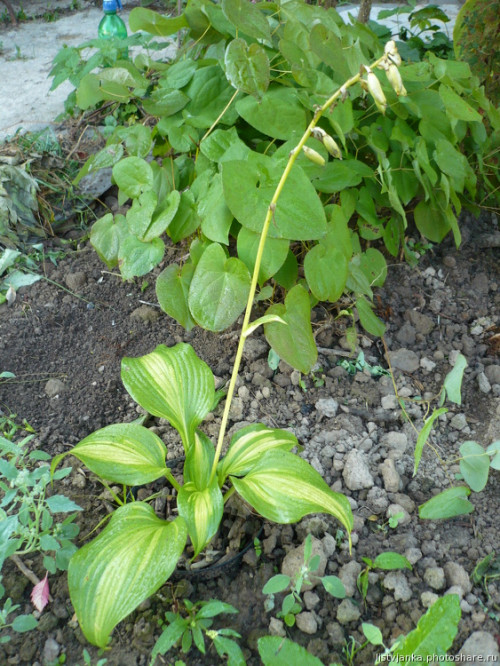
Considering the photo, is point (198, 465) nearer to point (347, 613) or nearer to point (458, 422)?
point (347, 613)

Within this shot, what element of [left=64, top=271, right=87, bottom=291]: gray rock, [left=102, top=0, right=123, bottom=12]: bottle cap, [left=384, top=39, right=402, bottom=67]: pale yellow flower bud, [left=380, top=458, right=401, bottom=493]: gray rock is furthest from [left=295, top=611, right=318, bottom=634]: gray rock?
[left=102, top=0, right=123, bottom=12]: bottle cap

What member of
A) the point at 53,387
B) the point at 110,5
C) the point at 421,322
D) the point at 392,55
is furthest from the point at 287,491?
the point at 110,5

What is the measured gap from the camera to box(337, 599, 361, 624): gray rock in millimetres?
1176

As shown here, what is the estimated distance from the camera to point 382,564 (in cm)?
122

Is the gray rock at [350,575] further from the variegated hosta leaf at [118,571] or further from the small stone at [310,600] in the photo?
the variegated hosta leaf at [118,571]

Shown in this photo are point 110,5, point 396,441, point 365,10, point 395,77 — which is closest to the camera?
point 395,77

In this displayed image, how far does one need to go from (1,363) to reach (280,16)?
1243 millimetres

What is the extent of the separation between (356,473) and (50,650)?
2.40 feet

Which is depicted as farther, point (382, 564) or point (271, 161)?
point (271, 161)

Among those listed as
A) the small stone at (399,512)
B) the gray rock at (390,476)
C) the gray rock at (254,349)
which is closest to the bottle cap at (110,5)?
the gray rock at (254,349)

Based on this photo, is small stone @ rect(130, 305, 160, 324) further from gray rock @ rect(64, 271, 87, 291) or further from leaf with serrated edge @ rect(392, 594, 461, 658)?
leaf with serrated edge @ rect(392, 594, 461, 658)

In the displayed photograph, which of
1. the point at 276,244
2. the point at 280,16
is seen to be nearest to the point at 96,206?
the point at 280,16

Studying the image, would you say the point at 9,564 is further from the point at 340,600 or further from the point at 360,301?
the point at 360,301

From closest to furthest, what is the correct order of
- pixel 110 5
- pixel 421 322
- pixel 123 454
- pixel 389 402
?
1. pixel 123 454
2. pixel 389 402
3. pixel 421 322
4. pixel 110 5
